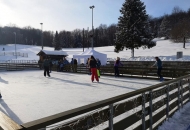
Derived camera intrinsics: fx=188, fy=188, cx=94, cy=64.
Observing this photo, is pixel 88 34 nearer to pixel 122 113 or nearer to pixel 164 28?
pixel 164 28

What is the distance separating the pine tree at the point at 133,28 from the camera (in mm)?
32781

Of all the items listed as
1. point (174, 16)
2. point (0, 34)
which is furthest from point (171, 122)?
point (0, 34)

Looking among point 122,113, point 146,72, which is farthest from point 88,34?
point 122,113

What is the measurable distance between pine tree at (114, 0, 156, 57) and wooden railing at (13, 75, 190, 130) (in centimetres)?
2793

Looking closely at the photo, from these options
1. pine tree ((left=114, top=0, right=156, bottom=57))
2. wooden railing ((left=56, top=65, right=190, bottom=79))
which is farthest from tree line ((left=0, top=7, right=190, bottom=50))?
wooden railing ((left=56, top=65, right=190, bottom=79))

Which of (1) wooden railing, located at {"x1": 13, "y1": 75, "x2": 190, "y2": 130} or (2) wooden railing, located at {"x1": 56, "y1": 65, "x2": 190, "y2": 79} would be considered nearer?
(1) wooden railing, located at {"x1": 13, "y1": 75, "x2": 190, "y2": 130}

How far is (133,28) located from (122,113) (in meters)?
31.9

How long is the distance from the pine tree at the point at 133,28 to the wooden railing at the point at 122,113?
27927 mm

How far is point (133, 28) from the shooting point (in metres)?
33.2

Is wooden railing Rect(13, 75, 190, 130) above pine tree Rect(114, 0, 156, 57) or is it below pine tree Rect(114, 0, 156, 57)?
below

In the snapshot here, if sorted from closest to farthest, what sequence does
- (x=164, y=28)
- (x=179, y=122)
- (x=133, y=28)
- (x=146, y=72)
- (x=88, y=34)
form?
1. (x=179, y=122)
2. (x=146, y=72)
3. (x=133, y=28)
4. (x=164, y=28)
5. (x=88, y=34)

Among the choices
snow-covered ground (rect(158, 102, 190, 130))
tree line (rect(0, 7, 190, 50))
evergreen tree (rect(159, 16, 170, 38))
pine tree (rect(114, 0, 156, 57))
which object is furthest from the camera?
tree line (rect(0, 7, 190, 50))

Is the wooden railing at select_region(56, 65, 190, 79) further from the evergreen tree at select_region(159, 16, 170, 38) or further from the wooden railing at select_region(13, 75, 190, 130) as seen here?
the evergreen tree at select_region(159, 16, 170, 38)

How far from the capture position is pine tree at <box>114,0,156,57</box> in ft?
108
